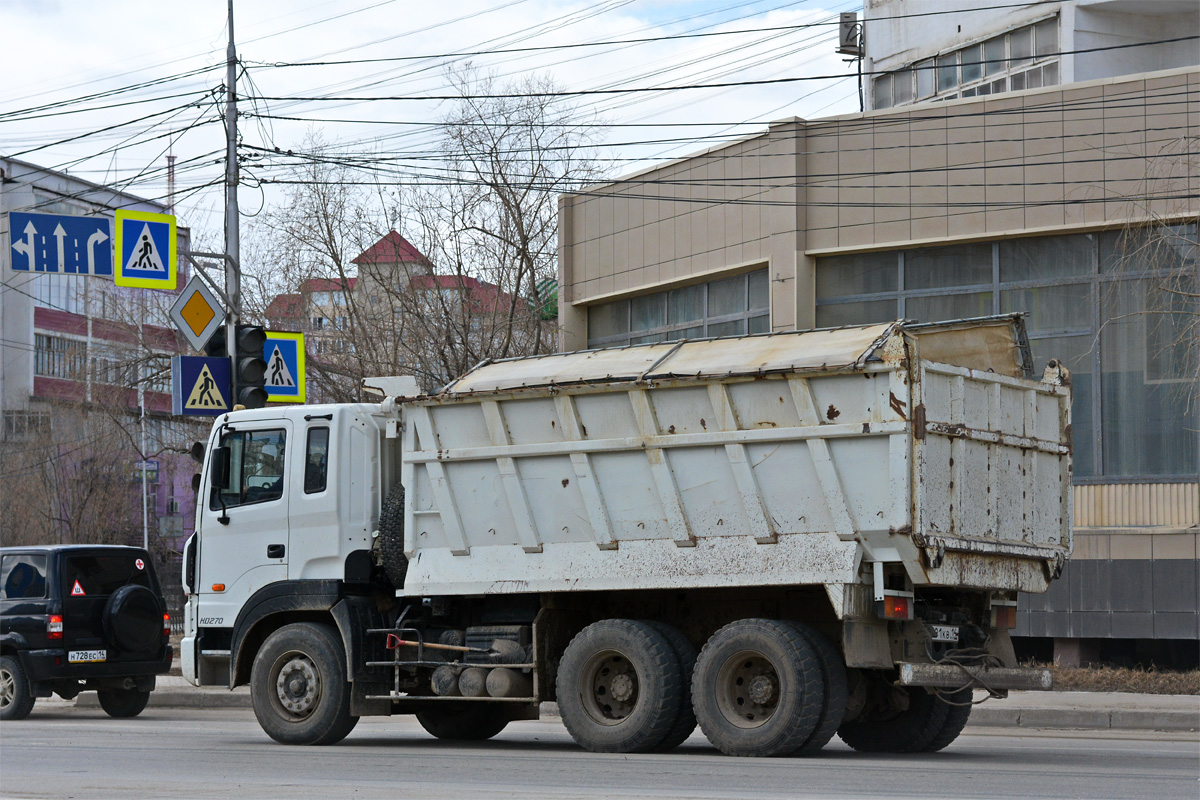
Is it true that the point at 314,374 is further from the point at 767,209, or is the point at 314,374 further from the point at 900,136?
the point at 900,136

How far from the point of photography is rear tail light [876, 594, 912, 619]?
32.4 ft

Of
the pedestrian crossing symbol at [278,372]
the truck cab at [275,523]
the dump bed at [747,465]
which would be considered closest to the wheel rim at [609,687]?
the dump bed at [747,465]

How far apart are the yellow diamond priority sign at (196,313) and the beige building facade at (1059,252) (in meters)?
7.61

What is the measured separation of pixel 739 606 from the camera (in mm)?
10984

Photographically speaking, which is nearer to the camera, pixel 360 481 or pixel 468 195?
pixel 360 481

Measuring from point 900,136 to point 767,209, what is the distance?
6.97 ft

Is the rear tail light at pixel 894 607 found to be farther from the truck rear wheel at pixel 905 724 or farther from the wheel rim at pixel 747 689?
the truck rear wheel at pixel 905 724

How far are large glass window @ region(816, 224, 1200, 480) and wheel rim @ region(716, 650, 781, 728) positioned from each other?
9133 mm

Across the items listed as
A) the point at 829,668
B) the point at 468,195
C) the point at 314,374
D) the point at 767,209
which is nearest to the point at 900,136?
the point at 767,209

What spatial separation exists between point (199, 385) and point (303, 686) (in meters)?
4.91

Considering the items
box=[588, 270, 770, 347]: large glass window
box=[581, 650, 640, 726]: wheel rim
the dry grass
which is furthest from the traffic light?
the dry grass

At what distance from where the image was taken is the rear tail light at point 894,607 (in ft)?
32.4

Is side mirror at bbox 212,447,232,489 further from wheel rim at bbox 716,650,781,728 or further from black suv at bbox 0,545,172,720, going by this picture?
wheel rim at bbox 716,650,781,728

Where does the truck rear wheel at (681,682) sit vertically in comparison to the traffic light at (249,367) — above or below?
below
